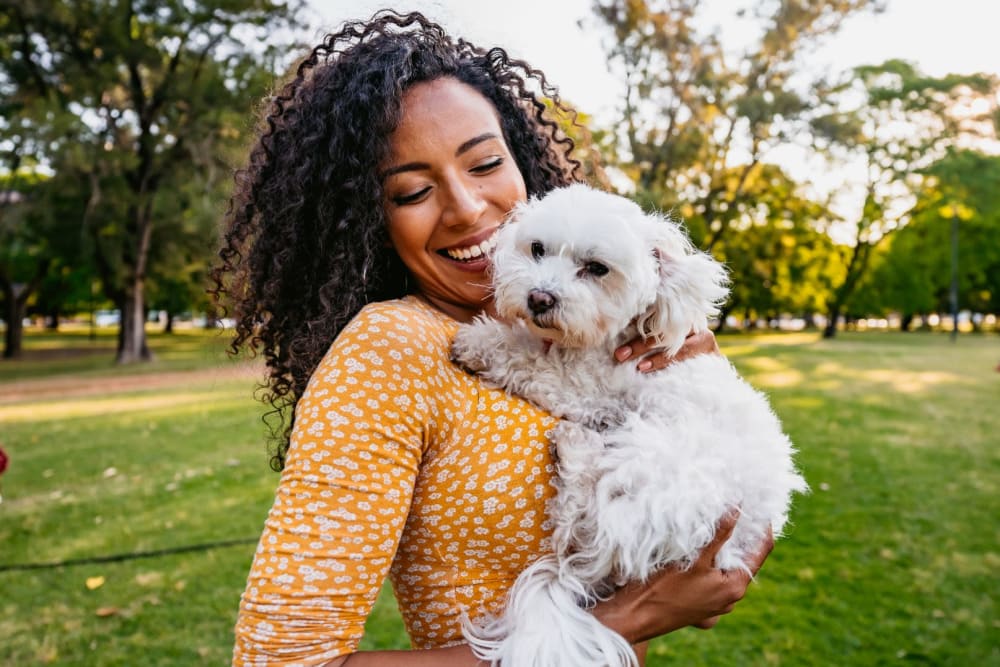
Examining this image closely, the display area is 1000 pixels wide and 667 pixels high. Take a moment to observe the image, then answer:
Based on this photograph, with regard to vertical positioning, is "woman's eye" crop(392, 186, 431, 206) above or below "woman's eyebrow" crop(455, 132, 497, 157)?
below

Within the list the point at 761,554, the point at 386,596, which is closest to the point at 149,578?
the point at 386,596

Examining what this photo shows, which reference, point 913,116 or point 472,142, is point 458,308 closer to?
point 472,142

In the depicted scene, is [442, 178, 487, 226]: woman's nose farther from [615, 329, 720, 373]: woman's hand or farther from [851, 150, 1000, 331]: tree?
[851, 150, 1000, 331]: tree

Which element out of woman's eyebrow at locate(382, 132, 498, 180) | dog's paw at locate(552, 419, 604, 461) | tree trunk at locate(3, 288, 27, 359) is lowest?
tree trunk at locate(3, 288, 27, 359)

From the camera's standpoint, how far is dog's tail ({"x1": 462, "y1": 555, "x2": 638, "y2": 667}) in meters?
1.46

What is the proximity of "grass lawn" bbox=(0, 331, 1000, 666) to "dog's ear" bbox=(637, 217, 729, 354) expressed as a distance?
1.67 meters

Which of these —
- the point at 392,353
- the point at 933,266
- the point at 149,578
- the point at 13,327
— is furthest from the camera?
the point at 933,266

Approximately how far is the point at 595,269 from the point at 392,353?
0.78 meters

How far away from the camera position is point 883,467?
8.93 m

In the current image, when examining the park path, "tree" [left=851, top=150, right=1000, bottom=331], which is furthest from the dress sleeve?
"tree" [left=851, top=150, right=1000, bottom=331]

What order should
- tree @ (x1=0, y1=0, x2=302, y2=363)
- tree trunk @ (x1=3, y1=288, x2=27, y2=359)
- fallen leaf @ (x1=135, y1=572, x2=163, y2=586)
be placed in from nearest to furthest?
fallen leaf @ (x1=135, y1=572, x2=163, y2=586), tree @ (x1=0, y1=0, x2=302, y2=363), tree trunk @ (x1=3, y1=288, x2=27, y2=359)

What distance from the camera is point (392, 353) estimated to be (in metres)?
1.47

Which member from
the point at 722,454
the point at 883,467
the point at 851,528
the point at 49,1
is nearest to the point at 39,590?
the point at 722,454

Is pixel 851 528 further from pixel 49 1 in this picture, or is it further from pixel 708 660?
pixel 49 1
